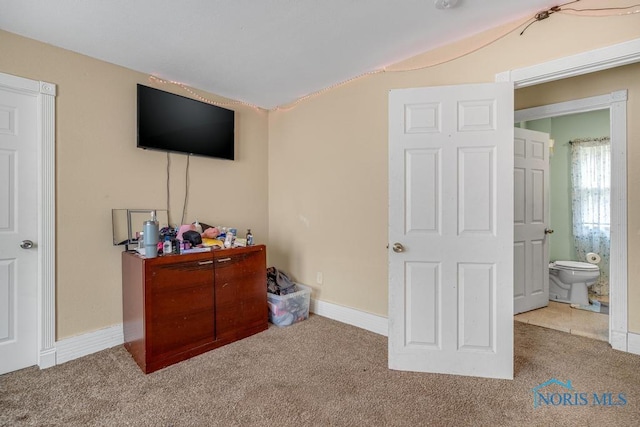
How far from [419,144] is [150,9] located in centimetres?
188

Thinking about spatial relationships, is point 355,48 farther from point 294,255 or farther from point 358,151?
point 294,255

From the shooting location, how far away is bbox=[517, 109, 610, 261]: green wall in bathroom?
405cm

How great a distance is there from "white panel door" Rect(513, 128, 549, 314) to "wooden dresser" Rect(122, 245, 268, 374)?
8.79ft

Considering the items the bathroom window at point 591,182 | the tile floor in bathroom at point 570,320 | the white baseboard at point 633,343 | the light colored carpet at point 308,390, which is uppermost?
the bathroom window at point 591,182

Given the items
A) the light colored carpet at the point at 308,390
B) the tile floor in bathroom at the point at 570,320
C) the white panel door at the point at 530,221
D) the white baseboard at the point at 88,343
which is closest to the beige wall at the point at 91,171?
the white baseboard at the point at 88,343

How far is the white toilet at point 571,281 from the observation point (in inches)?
134

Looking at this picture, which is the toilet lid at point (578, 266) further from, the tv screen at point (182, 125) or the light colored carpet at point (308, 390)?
the tv screen at point (182, 125)

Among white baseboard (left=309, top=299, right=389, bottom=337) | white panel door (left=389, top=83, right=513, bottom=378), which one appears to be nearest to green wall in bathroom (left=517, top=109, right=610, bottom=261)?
white panel door (left=389, top=83, right=513, bottom=378)

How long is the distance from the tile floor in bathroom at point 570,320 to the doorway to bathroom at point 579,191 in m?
0.26

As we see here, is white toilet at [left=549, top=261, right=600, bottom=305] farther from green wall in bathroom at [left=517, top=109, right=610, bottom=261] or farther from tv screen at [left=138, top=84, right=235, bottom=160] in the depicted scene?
tv screen at [left=138, top=84, right=235, bottom=160]

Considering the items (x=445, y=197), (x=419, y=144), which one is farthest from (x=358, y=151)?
(x=445, y=197)

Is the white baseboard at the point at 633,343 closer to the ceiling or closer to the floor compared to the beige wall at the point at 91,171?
closer to the floor

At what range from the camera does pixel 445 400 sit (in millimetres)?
1727

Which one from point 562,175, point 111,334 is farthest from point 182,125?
point 562,175
